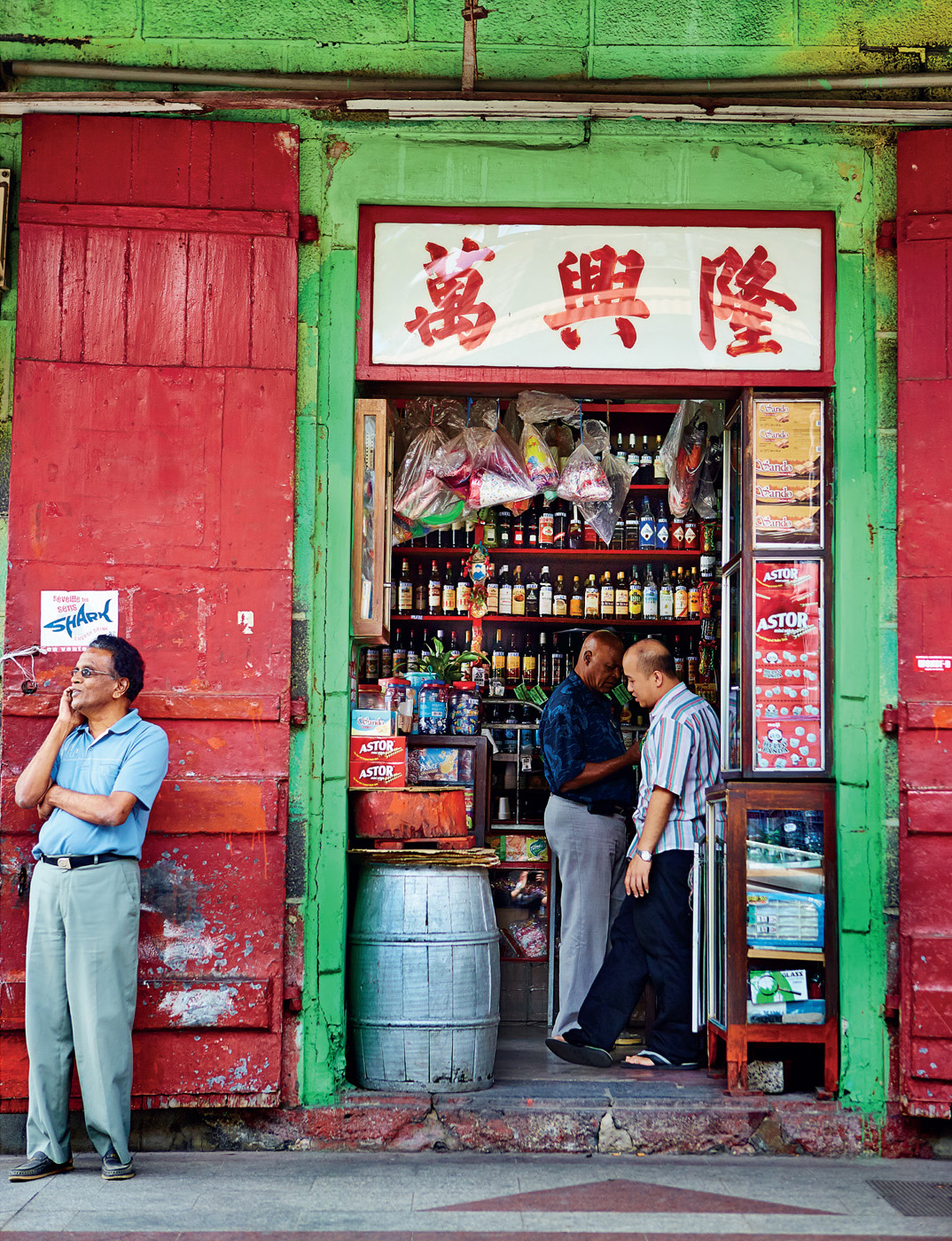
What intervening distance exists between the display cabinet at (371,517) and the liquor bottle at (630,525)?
2.34 meters

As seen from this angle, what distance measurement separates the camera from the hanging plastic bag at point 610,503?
6.52m

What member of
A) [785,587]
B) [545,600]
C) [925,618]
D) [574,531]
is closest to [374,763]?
[785,587]

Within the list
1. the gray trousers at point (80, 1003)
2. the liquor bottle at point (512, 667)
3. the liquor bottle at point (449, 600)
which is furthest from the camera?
the liquor bottle at point (512, 667)

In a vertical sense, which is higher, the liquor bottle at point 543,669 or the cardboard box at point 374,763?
the liquor bottle at point 543,669

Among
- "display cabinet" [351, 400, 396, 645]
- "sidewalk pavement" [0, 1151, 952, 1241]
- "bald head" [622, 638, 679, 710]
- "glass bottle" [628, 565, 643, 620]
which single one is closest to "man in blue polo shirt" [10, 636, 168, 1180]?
"sidewalk pavement" [0, 1151, 952, 1241]

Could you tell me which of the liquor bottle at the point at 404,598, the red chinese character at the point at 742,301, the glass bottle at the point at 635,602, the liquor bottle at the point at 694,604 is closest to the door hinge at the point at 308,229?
the red chinese character at the point at 742,301

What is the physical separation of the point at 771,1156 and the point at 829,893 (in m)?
1.04

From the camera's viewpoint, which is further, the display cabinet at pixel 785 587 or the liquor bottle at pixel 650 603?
the liquor bottle at pixel 650 603

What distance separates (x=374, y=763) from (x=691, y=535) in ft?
9.80

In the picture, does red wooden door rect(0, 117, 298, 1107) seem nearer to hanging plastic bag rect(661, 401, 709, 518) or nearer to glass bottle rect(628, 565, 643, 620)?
hanging plastic bag rect(661, 401, 709, 518)

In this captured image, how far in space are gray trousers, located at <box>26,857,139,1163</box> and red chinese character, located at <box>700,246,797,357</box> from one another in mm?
3228

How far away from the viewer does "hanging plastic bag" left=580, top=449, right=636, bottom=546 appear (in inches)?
257

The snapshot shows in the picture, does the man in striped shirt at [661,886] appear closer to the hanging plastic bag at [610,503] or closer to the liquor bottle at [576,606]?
the hanging plastic bag at [610,503]

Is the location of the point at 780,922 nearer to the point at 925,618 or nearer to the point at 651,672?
the point at 925,618
